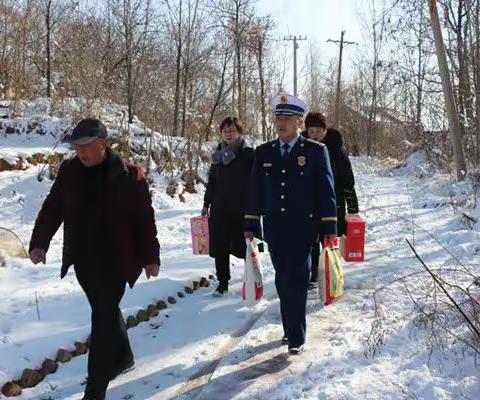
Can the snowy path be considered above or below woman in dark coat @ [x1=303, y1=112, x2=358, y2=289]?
below

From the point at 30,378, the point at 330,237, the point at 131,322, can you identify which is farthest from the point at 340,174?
the point at 30,378

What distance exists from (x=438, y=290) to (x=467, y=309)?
40 centimetres

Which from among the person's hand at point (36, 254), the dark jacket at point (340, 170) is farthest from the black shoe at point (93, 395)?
the dark jacket at point (340, 170)

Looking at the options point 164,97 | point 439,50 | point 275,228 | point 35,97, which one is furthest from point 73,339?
point 164,97

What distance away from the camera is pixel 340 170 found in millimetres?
5594

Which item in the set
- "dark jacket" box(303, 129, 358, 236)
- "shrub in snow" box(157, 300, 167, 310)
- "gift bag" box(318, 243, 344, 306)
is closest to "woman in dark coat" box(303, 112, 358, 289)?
"dark jacket" box(303, 129, 358, 236)

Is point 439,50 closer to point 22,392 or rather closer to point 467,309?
point 467,309

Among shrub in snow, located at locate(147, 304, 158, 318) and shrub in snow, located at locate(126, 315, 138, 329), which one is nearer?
shrub in snow, located at locate(126, 315, 138, 329)

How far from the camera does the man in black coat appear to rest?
131 inches

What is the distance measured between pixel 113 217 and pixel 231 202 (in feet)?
7.69

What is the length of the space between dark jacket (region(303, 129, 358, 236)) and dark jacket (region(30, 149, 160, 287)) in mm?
2585

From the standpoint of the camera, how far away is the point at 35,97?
1342 centimetres

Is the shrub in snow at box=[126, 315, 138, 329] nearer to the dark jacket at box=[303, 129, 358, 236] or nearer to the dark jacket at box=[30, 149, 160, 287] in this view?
the dark jacket at box=[30, 149, 160, 287]

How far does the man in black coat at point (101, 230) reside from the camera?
3328 mm
